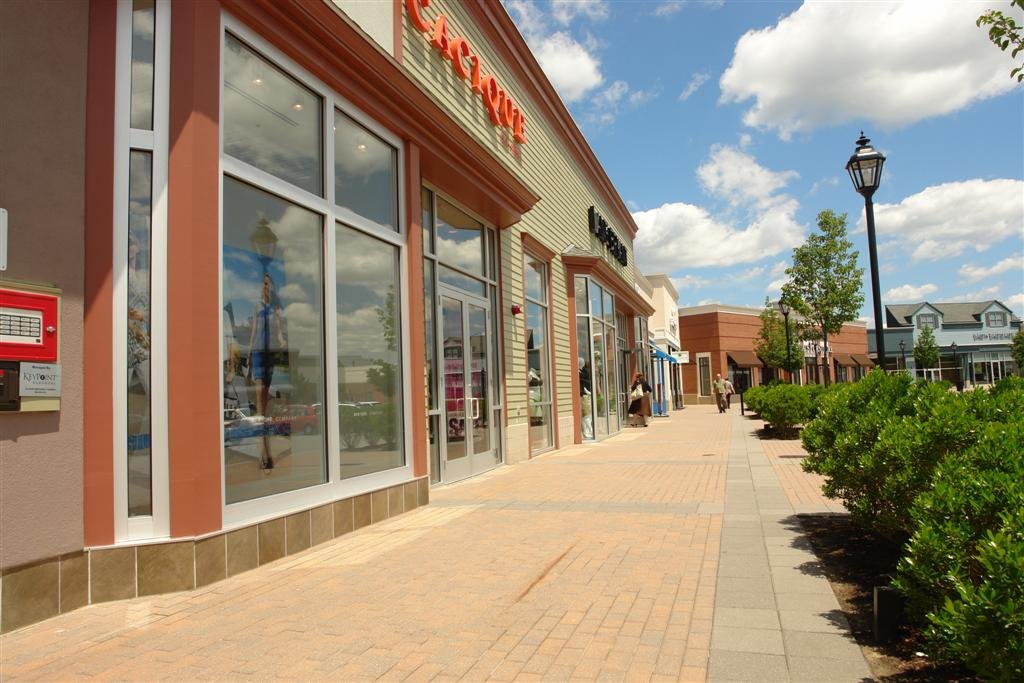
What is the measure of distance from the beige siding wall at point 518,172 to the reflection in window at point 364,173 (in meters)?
1.96

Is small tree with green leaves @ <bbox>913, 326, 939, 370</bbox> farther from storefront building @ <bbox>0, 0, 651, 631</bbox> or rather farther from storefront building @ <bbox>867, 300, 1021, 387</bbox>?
storefront building @ <bbox>0, 0, 651, 631</bbox>

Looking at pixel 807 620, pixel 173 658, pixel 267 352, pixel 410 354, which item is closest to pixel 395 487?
pixel 410 354

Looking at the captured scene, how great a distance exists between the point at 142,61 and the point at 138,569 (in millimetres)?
3524

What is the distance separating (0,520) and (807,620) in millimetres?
4671

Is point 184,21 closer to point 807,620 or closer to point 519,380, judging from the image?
point 807,620

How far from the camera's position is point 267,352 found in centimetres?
590

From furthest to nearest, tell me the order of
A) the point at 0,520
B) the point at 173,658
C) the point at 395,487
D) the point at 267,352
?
the point at 395,487, the point at 267,352, the point at 0,520, the point at 173,658

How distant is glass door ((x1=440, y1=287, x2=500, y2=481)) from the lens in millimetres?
10117

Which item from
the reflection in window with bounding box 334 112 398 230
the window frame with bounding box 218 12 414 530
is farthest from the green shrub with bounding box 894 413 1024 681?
the reflection in window with bounding box 334 112 398 230

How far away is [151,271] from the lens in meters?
4.96

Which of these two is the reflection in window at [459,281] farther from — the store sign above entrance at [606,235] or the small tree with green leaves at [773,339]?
the small tree with green leaves at [773,339]

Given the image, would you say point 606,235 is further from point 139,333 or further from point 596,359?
point 139,333

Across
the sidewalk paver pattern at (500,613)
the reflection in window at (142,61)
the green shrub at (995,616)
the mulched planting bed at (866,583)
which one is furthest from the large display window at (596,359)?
the green shrub at (995,616)

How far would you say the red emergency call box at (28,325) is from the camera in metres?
4.19
